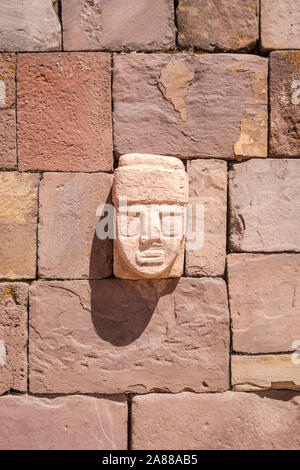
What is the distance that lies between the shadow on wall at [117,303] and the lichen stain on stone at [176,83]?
0.82 metres

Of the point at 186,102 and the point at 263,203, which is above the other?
the point at 186,102

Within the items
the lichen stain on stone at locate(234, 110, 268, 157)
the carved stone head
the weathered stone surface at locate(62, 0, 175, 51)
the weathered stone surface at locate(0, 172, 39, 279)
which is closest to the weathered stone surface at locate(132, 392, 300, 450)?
the carved stone head

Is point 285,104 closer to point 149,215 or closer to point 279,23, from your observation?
point 279,23

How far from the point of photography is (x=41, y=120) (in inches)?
104

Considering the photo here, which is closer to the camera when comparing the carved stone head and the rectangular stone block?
the carved stone head

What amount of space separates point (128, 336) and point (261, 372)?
0.98 m

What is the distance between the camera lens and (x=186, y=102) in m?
2.68

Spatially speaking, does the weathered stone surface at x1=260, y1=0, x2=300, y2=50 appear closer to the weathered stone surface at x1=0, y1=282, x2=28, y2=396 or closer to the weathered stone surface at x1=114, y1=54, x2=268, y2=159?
the weathered stone surface at x1=114, y1=54, x2=268, y2=159

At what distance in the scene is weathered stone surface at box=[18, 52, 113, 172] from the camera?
2.65 meters

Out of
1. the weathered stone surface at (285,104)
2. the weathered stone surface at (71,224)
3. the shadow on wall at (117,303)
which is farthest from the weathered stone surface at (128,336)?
the weathered stone surface at (285,104)

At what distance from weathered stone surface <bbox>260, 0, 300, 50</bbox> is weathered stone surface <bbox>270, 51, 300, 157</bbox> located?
0.08m

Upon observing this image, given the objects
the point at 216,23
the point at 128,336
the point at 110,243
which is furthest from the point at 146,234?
the point at 216,23

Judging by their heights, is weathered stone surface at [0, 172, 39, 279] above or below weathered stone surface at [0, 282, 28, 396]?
above

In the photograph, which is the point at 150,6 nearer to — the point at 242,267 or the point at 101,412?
the point at 242,267
